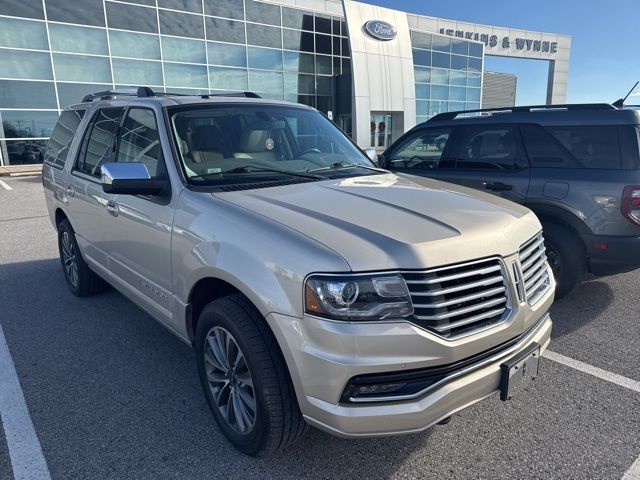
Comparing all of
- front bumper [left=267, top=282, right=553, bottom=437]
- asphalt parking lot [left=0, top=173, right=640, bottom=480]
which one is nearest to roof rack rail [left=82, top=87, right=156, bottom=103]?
asphalt parking lot [left=0, top=173, right=640, bottom=480]

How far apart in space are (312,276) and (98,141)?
124 inches

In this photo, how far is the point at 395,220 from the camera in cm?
240

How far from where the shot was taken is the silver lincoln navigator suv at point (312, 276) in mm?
2020

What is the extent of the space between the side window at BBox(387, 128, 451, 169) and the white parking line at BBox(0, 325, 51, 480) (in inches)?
188

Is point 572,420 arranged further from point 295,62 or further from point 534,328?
point 295,62

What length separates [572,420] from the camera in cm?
288

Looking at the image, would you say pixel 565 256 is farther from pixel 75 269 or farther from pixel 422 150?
pixel 75 269

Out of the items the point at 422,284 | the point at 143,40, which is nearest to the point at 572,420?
the point at 422,284

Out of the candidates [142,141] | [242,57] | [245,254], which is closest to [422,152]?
[142,141]

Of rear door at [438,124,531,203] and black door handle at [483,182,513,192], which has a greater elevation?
rear door at [438,124,531,203]

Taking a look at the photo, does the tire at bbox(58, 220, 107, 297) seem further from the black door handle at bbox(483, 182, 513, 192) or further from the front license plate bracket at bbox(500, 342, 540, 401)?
the black door handle at bbox(483, 182, 513, 192)

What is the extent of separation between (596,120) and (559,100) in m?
44.5

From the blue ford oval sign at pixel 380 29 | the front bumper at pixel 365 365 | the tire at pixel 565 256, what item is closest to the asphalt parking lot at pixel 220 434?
the tire at pixel 565 256

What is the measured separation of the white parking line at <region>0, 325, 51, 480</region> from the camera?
8.21ft
